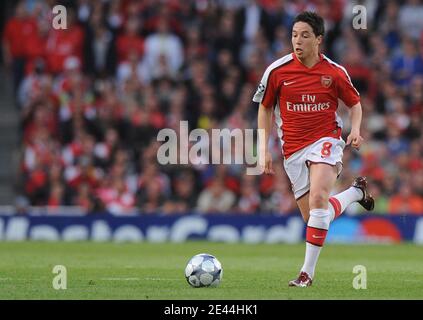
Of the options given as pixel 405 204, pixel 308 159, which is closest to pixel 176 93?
pixel 405 204

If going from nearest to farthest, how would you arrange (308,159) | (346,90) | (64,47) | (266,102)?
(308,159) → (346,90) → (266,102) → (64,47)

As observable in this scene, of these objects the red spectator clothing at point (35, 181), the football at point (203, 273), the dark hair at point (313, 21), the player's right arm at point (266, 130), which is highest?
the dark hair at point (313, 21)

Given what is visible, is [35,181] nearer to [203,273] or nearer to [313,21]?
[203,273]

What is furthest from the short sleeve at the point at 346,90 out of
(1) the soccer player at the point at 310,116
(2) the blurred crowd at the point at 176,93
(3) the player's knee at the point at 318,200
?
(2) the blurred crowd at the point at 176,93

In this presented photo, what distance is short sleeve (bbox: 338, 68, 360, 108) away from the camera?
415 inches

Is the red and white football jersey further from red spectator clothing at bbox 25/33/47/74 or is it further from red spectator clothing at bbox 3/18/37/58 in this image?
red spectator clothing at bbox 3/18/37/58

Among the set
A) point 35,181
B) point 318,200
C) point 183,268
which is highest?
point 35,181

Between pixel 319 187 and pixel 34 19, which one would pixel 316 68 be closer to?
pixel 319 187

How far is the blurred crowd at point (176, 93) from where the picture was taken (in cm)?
2011

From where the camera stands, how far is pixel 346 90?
34.7 feet

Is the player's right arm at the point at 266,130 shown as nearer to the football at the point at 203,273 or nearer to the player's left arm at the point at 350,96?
the player's left arm at the point at 350,96

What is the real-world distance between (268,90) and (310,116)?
1.59ft

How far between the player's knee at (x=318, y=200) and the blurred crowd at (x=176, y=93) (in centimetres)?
962
